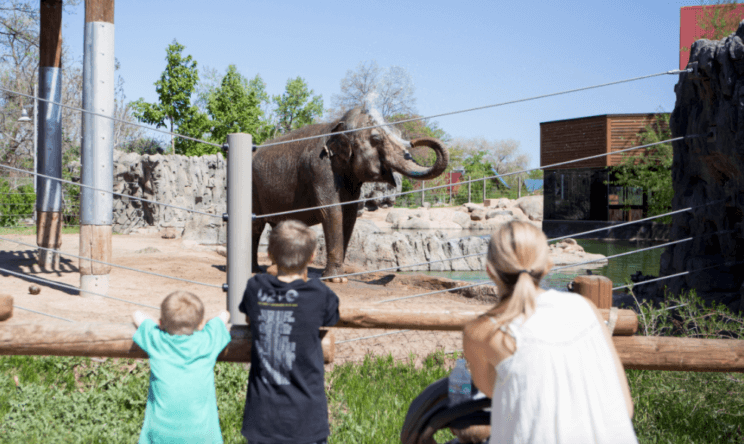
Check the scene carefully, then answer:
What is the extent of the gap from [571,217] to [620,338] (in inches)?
1010

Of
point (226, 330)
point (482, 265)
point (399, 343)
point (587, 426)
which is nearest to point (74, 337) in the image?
point (226, 330)

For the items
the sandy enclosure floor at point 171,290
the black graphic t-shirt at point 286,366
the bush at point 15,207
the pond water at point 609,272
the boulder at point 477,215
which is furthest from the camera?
the boulder at point 477,215

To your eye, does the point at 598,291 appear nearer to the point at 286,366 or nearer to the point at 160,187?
the point at 286,366

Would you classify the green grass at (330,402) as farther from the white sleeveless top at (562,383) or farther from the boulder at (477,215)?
the boulder at (477,215)

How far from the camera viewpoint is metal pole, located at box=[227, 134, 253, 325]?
2850 millimetres

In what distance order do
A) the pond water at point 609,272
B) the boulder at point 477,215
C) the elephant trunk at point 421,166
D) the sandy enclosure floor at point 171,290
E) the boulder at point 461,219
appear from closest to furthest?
the sandy enclosure floor at point 171,290 < the elephant trunk at point 421,166 < the pond water at point 609,272 < the boulder at point 461,219 < the boulder at point 477,215

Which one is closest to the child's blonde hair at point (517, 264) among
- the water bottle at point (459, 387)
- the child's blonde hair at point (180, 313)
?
the water bottle at point (459, 387)

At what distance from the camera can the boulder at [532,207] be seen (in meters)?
31.4

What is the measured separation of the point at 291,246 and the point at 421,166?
4.82 metres

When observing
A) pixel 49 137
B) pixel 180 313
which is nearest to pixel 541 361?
pixel 180 313

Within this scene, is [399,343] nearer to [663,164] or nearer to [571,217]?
[663,164]

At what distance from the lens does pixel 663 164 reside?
841 inches

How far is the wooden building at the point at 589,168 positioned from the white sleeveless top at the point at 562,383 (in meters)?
23.5

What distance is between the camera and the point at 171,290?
6.29m
